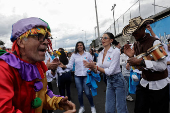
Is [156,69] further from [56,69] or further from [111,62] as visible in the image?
[56,69]

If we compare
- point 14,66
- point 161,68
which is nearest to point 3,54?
point 14,66

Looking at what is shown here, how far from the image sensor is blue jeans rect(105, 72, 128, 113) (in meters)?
2.53

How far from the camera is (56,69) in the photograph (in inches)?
83.7

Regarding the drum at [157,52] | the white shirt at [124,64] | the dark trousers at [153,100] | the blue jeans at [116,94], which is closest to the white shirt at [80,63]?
the blue jeans at [116,94]

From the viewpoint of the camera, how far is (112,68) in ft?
8.19

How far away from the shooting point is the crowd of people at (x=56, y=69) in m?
1.06

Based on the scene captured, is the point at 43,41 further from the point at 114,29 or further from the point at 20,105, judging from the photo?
the point at 114,29

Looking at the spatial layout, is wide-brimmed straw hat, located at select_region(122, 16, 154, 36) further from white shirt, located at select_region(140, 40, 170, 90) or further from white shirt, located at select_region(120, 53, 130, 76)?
white shirt, located at select_region(120, 53, 130, 76)

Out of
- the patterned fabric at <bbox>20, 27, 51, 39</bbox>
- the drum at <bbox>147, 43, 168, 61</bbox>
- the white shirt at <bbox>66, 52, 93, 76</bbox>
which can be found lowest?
the white shirt at <bbox>66, 52, 93, 76</bbox>

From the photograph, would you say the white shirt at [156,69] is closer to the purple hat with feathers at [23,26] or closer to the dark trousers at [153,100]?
the dark trousers at [153,100]

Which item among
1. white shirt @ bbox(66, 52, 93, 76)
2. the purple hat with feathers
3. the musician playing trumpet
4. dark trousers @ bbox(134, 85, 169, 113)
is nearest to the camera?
the purple hat with feathers

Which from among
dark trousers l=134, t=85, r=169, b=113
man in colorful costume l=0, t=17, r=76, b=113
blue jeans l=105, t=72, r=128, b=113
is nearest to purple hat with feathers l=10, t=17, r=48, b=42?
man in colorful costume l=0, t=17, r=76, b=113

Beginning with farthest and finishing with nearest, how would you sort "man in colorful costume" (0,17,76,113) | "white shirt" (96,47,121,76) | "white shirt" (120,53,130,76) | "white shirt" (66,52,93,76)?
"white shirt" (120,53,130,76) < "white shirt" (66,52,93,76) < "white shirt" (96,47,121,76) < "man in colorful costume" (0,17,76,113)

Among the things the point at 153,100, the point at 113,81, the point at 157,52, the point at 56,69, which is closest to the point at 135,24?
the point at 157,52
